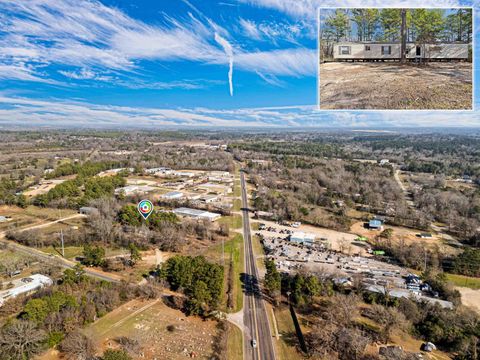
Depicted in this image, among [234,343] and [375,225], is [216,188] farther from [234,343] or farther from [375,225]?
[234,343]

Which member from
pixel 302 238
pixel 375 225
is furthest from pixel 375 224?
pixel 302 238

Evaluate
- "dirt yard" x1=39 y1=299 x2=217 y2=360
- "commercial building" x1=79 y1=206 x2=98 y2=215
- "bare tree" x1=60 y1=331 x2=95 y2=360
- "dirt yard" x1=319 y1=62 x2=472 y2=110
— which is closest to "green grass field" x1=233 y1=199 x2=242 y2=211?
"commercial building" x1=79 y1=206 x2=98 y2=215

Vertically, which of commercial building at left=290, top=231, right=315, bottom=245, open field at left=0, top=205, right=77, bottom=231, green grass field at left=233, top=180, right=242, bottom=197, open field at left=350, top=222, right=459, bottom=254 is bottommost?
open field at left=350, top=222, right=459, bottom=254

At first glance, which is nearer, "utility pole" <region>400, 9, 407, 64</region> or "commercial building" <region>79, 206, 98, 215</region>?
"utility pole" <region>400, 9, 407, 64</region>

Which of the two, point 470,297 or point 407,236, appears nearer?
point 470,297

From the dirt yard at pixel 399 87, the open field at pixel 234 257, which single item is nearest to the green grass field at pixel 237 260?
the open field at pixel 234 257

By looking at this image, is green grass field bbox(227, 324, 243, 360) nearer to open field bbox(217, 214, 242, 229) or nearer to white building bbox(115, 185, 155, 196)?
open field bbox(217, 214, 242, 229)

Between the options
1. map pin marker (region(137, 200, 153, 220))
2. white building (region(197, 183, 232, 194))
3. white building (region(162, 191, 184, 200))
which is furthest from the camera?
white building (region(197, 183, 232, 194))
